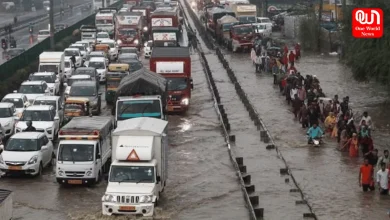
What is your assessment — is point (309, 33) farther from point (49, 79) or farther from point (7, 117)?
point (7, 117)

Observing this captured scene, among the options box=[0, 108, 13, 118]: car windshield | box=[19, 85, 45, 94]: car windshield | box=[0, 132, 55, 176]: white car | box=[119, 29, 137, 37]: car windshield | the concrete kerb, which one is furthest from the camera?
box=[119, 29, 137, 37]: car windshield

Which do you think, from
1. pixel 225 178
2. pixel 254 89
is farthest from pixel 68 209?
pixel 254 89

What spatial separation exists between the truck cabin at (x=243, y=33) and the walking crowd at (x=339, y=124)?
18201 mm

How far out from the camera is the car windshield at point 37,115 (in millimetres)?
33781

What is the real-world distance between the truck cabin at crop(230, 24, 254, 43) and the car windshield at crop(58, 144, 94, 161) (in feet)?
126

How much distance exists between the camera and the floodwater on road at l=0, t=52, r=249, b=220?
24.2m

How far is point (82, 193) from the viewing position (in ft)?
86.6

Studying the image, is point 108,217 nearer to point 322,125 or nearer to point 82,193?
point 82,193

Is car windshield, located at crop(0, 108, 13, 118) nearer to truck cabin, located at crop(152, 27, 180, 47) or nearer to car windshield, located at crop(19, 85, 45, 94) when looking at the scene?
car windshield, located at crop(19, 85, 45, 94)

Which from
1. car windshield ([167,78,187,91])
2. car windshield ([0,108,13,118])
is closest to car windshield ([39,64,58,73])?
car windshield ([167,78,187,91])

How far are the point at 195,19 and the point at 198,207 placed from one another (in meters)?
75.0

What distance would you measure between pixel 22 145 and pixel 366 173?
35.7 feet

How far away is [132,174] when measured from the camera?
2350 cm

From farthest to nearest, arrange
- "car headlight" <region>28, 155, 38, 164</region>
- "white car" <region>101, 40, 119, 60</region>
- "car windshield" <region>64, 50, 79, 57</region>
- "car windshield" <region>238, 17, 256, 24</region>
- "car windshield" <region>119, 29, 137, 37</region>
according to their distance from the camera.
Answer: "car windshield" <region>238, 17, 256, 24</region> → "car windshield" <region>119, 29, 137, 37</region> → "white car" <region>101, 40, 119, 60</region> → "car windshield" <region>64, 50, 79, 57</region> → "car headlight" <region>28, 155, 38, 164</region>
